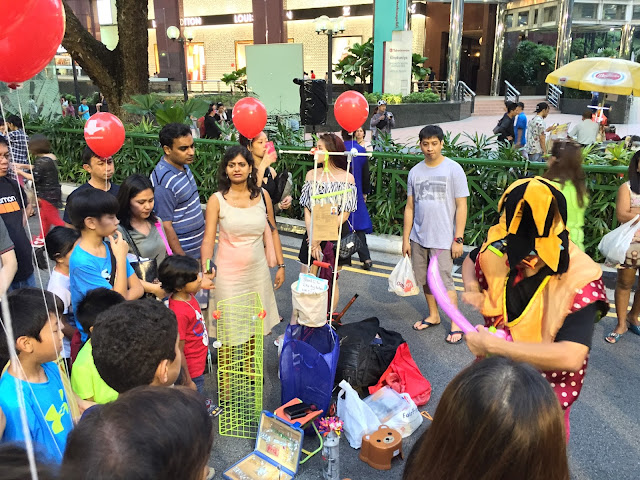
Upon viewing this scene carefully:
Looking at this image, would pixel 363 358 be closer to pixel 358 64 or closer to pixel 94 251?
pixel 94 251

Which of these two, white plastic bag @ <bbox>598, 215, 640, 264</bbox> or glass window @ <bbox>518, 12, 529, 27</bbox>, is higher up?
glass window @ <bbox>518, 12, 529, 27</bbox>

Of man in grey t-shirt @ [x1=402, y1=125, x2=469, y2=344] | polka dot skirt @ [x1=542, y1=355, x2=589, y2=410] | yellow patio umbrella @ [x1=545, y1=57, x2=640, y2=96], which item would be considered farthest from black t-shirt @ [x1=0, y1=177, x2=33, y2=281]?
yellow patio umbrella @ [x1=545, y1=57, x2=640, y2=96]

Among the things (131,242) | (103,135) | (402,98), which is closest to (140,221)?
(131,242)

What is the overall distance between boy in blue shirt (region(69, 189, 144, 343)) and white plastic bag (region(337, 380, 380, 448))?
1.56 meters

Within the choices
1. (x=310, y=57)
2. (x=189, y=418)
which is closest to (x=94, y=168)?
(x=189, y=418)

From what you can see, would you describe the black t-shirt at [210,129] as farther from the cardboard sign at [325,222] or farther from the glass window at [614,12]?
the glass window at [614,12]

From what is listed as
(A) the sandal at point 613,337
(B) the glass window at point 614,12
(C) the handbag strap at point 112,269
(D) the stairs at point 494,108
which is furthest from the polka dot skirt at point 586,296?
(B) the glass window at point 614,12

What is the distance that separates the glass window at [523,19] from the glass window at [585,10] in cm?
265

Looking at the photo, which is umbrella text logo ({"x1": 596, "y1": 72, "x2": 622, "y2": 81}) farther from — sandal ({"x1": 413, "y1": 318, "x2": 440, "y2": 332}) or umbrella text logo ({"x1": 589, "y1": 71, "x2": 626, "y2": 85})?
sandal ({"x1": 413, "y1": 318, "x2": 440, "y2": 332})

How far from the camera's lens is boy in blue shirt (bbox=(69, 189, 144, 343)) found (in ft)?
9.83

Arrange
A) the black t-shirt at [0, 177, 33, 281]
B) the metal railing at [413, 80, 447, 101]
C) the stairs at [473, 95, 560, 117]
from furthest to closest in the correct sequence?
the stairs at [473, 95, 560, 117] < the metal railing at [413, 80, 447, 101] < the black t-shirt at [0, 177, 33, 281]

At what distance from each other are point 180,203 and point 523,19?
1159 inches

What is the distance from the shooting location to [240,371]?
364 centimetres

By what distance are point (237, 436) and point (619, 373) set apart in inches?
119
